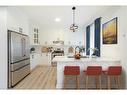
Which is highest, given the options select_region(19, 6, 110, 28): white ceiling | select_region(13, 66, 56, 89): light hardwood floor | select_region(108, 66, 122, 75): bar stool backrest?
select_region(19, 6, 110, 28): white ceiling

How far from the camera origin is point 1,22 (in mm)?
4746

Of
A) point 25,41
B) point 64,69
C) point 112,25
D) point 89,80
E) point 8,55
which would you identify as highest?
point 112,25

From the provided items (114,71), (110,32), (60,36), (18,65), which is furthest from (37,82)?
(60,36)

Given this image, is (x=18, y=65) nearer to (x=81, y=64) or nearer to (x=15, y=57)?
(x=15, y=57)

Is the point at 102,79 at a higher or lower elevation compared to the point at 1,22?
lower

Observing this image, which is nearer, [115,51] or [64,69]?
[64,69]

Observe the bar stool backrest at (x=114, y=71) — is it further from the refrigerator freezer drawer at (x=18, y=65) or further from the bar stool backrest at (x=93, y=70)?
the refrigerator freezer drawer at (x=18, y=65)

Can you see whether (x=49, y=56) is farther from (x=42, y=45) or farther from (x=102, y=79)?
(x=102, y=79)

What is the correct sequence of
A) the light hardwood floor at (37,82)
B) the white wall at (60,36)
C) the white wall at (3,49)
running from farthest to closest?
the white wall at (60,36) → the light hardwood floor at (37,82) → the white wall at (3,49)

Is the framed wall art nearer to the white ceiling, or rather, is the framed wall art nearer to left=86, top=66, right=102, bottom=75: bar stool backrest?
the white ceiling

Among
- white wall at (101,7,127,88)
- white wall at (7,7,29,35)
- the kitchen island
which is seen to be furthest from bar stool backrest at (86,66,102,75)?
white wall at (7,7,29,35)

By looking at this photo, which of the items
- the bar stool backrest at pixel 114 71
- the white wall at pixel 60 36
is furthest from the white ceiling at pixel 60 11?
the white wall at pixel 60 36

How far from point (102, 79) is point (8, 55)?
290cm
